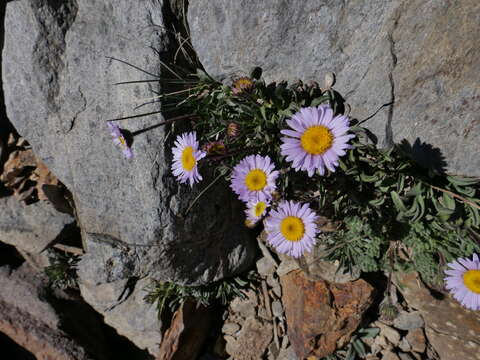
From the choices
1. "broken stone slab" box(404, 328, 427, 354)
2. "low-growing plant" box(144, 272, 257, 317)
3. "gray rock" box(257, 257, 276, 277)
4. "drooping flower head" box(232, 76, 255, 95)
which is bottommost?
"low-growing plant" box(144, 272, 257, 317)

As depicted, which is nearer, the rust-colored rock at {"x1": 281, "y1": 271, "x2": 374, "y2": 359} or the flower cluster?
the flower cluster

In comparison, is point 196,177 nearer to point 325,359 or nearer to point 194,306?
point 194,306

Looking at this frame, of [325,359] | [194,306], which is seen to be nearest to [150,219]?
[194,306]

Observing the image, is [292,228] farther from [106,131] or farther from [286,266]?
[106,131]

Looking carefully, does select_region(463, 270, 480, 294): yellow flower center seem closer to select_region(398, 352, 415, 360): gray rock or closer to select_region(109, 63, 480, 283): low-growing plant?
select_region(109, 63, 480, 283): low-growing plant

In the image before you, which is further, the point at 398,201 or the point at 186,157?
the point at 186,157

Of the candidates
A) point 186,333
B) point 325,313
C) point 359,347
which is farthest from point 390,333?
point 186,333

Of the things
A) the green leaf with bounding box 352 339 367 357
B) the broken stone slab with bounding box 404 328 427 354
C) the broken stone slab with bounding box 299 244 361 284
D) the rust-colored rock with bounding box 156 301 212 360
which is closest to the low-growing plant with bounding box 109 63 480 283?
the broken stone slab with bounding box 299 244 361 284
